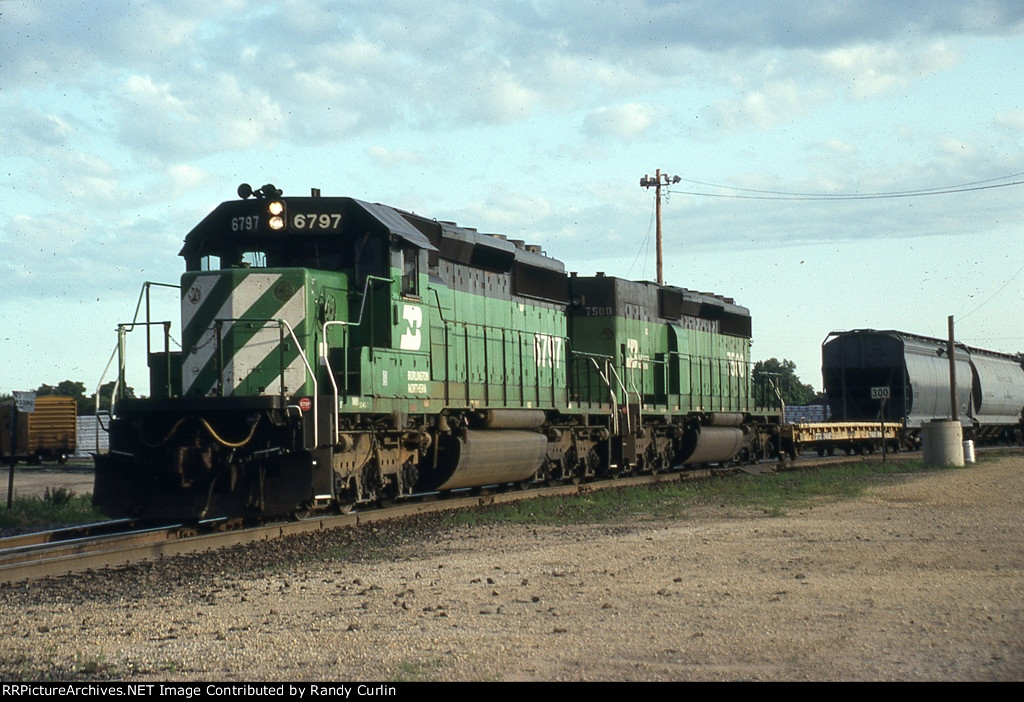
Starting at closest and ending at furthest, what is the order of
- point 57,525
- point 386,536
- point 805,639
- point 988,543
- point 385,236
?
point 805,639
point 988,543
point 386,536
point 385,236
point 57,525

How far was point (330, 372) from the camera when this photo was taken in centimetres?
1198

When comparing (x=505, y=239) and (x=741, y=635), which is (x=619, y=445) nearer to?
(x=505, y=239)

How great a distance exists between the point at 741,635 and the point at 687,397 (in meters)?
16.8

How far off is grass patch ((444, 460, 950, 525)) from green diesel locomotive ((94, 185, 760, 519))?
1155 millimetres

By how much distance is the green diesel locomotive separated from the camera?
39.2 ft

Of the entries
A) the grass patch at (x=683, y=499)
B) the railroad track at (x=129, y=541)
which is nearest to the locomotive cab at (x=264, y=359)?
the railroad track at (x=129, y=541)

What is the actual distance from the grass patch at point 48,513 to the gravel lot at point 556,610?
211 inches

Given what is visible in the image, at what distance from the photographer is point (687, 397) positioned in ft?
75.9

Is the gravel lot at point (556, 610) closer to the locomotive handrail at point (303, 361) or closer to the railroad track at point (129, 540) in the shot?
the railroad track at point (129, 540)

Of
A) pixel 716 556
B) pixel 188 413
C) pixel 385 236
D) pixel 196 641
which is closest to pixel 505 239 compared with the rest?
pixel 385 236

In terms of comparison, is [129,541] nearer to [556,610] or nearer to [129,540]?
[129,540]

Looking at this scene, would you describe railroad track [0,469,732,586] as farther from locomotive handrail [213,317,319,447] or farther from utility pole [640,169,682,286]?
utility pole [640,169,682,286]

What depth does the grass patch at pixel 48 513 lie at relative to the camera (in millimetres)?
15078

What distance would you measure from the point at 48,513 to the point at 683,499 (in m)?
8.75
